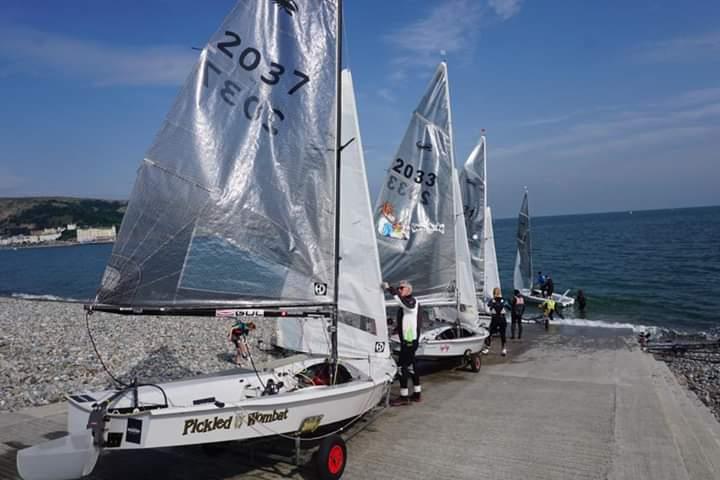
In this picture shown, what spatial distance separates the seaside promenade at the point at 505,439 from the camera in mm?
5688

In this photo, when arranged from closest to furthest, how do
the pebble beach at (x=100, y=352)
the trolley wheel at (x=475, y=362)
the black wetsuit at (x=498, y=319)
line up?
the pebble beach at (x=100, y=352), the trolley wheel at (x=475, y=362), the black wetsuit at (x=498, y=319)

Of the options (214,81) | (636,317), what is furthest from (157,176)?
(636,317)

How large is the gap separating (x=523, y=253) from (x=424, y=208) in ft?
66.5

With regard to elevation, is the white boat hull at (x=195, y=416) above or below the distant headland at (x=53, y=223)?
below

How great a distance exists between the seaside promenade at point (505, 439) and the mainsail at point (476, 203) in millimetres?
7614

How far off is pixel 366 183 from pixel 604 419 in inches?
Result: 194

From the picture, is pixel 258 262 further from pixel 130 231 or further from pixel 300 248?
pixel 130 231

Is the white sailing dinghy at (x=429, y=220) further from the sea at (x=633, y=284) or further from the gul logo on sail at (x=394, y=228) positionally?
the sea at (x=633, y=284)

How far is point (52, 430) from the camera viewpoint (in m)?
6.82

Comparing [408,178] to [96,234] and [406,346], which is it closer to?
[406,346]

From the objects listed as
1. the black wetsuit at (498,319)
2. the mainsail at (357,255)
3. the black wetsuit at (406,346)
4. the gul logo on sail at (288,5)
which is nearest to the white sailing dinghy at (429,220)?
the black wetsuit at (498,319)

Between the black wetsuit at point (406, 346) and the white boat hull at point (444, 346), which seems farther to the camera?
the white boat hull at point (444, 346)

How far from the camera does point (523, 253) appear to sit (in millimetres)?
30531

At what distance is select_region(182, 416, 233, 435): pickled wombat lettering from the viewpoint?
4336 millimetres
